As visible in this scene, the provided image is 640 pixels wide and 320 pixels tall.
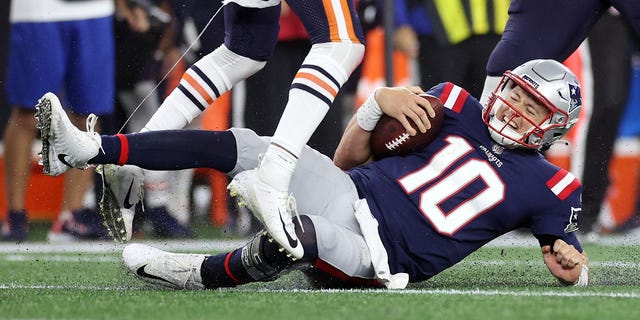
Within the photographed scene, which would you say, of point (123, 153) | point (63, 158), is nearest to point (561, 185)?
point (123, 153)

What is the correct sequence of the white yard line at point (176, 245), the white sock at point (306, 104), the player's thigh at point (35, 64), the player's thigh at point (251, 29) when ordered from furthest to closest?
1. the player's thigh at point (35, 64)
2. the white yard line at point (176, 245)
3. the player's thigh at point (251, 29)
4. the white sock at point (306, 104)

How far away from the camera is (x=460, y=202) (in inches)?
138

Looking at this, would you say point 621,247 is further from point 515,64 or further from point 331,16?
point 331,16

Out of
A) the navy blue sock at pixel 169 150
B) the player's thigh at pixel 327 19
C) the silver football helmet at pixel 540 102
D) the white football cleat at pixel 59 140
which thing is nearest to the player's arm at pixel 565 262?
the silver football helmet at pixel 540 102

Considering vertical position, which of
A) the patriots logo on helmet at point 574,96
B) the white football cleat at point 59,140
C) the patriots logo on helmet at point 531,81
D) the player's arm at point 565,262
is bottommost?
the player's arm at point 565,262

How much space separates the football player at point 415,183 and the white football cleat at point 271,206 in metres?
0.12

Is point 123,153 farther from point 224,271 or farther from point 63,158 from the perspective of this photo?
point 224,271

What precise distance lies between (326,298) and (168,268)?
52 cm

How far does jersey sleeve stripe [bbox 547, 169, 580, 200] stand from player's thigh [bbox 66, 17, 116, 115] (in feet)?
9.46

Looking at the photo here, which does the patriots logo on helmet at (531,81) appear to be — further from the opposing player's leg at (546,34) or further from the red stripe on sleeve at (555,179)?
the opposing player's leg at (546,34)

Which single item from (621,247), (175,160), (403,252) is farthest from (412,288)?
(621,247)

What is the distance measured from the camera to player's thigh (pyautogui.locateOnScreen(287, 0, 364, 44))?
341 centimetres

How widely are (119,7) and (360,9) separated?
1.19 meters

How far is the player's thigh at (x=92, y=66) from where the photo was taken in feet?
19.3
